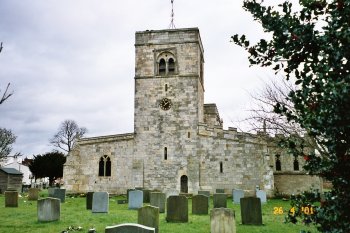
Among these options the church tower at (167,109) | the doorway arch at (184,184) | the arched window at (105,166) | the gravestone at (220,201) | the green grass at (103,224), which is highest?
the church tower at (167,109)

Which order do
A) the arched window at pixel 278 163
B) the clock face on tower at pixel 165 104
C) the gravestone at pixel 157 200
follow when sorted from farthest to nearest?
the arched window at pixel 278 163
the clock face on tower at pixel 165 104
the gravestone at pixel 157 200

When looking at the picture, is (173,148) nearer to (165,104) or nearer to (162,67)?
(165,104)

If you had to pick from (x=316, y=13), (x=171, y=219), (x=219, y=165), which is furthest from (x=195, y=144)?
(x=316, y=13)

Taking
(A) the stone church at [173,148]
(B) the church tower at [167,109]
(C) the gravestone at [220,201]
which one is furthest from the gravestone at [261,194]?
(B) the church tower at [167,109]

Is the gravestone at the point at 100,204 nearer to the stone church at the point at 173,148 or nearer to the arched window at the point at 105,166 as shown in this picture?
the stone church at the point at 173,148

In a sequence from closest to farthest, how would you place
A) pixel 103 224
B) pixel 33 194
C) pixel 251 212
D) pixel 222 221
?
pixel 222 221
pixel 103 224
pixel 251 212
pixel 33 194

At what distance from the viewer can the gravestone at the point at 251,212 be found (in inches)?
460

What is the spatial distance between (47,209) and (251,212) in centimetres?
711

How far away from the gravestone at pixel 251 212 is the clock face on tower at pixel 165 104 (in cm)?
1517

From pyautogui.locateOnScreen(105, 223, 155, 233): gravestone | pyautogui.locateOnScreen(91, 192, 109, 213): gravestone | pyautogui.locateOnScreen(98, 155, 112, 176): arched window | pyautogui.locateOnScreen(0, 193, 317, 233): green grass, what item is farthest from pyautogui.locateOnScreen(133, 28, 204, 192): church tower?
pyautogui.locateOnScreen(105, 223, 155, 233): gravestone

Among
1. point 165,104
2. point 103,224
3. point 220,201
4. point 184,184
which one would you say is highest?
point 165,104

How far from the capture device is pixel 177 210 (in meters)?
12.3

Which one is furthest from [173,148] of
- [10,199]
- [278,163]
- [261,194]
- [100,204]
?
[10,199]

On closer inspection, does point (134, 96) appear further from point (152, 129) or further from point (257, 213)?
point (257, 213)
